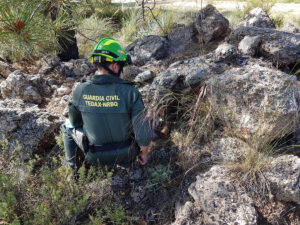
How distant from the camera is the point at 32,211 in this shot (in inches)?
70.6

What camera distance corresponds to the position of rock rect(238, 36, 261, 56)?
2943 mm

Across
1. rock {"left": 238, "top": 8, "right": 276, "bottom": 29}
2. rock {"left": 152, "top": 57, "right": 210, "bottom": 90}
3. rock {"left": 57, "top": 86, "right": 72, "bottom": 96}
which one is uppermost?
rock {"left": 238, "top": 8, "right": 276, "bottom": 29}

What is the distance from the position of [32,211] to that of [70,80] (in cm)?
239

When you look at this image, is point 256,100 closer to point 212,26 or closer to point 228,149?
point 228,149

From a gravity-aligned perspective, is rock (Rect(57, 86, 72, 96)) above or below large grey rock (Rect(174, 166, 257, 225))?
above

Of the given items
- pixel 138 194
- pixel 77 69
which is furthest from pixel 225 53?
pixel 77 69

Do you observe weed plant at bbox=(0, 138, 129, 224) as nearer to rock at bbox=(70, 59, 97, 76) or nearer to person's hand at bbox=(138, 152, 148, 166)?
person's hand at bbox=(138, 152, 148, 166)

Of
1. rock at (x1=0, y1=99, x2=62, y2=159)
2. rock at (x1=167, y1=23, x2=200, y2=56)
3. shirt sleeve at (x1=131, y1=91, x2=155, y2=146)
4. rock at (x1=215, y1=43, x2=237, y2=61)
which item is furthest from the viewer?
rock at (x1=167, y1=23, x2=200, y2=56)

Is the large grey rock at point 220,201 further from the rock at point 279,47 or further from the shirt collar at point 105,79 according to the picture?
the rock at point 279,47

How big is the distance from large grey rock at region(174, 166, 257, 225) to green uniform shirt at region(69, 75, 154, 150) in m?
0.56

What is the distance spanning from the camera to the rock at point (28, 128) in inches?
103

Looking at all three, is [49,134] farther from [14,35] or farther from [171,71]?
[171,71]

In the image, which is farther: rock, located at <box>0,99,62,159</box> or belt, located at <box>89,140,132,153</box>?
rock, located at <box>0,99,62,159</box>

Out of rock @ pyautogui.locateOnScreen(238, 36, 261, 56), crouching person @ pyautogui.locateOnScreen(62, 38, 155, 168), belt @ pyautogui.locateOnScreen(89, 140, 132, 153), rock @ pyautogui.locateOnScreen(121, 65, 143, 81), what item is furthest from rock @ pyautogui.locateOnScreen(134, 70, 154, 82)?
rock @ pyautogui.locateOnScreen(238, 36, 261, 56)
